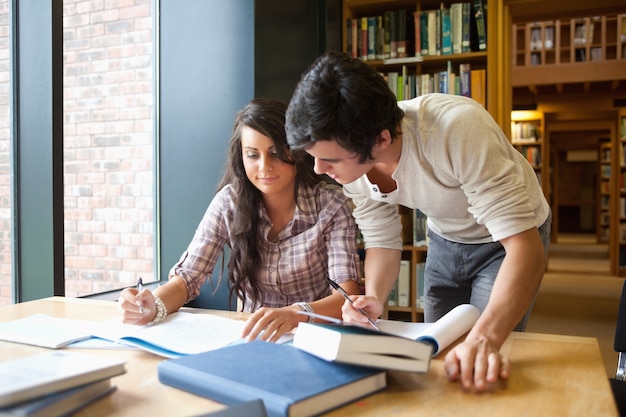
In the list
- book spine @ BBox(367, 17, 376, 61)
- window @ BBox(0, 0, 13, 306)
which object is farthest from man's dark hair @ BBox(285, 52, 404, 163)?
book spine @ BBox(367, 17, 376, 61)

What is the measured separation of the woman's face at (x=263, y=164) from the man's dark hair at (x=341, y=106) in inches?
16.5

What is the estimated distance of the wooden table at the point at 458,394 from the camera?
2.46 feet

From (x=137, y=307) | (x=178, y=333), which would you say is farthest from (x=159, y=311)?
(x=178, y=333)

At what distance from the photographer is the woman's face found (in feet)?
5.16

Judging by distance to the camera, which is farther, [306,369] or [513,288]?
[513,288]

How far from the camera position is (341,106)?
109 centimetres

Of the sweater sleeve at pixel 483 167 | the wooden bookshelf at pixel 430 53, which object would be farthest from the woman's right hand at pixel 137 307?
the wooden bookshelf at pixel 430 53

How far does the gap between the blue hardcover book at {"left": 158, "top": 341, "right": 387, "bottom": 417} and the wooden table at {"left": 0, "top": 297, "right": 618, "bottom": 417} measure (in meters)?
0.02

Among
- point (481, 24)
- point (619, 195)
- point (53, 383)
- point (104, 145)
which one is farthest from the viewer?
point (619, 195)

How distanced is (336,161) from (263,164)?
0.44m

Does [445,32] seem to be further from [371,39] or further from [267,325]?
[267,325]

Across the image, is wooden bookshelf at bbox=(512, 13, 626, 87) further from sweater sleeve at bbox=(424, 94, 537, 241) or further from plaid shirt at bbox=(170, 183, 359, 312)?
sweater sleeve at bbox=(424, 94, 537, 241)

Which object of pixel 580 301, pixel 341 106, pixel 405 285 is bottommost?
pixel 580 301

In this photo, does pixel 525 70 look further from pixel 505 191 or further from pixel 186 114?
pixel 505 191
